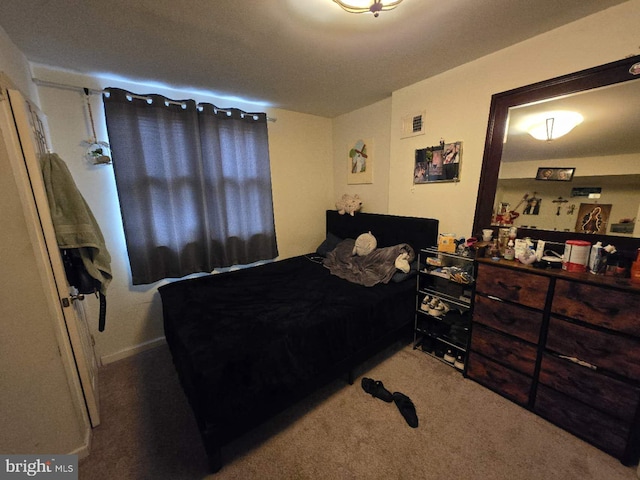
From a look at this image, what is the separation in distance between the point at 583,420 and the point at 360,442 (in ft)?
4.17

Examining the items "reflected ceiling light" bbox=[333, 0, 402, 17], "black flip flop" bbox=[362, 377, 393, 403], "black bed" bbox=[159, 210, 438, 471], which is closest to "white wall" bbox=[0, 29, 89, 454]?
"black bed" bbox=[159, 210, 438, 471]

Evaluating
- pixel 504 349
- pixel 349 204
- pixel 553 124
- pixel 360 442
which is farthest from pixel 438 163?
pixel 360 442

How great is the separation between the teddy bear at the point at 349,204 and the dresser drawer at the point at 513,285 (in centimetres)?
166

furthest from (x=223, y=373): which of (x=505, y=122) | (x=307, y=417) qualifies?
(x=505, y=122)

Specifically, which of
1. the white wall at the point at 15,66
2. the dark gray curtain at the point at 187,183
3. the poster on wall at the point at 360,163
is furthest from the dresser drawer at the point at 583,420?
the white wall at the point at 15,66

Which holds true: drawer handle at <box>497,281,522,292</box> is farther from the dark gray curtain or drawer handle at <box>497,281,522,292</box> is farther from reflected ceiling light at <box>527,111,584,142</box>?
the dark gray curtain

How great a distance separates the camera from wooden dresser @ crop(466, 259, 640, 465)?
1213 mm

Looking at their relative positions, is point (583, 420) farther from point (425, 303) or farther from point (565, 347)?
point (425, 303)

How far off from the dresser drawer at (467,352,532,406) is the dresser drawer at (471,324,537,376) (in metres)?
0.05

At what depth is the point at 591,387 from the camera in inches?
51.7

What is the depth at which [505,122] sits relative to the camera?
1787 mm

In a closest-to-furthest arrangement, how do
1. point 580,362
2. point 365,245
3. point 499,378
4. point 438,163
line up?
1. point 580,362
2. point 499,378
3. point 438,163
4. point 365,245

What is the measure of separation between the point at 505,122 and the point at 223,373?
250 cm

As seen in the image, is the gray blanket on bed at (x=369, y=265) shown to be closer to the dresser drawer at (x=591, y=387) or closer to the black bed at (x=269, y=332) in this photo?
the black bed at (x=269, y=332)
